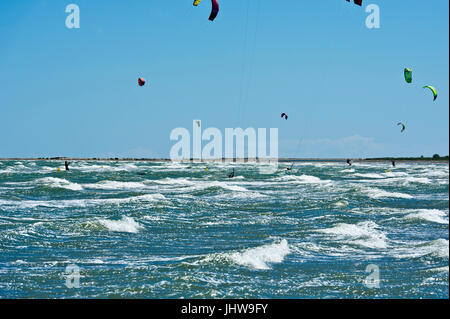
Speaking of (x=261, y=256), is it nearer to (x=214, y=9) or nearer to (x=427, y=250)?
(x=427, y=250)

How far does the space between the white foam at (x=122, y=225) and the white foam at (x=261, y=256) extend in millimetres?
4023

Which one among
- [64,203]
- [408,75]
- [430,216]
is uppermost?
[408,75]

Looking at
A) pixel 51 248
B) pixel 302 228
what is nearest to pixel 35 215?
pixel 51 248

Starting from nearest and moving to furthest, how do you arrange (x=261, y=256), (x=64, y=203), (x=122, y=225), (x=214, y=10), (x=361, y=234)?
1. (x=261, y=256)
2. (x=361, y=234)
3. (x=122, y=225)
4. (x=214, y=10)
5. (x=64, y=203)

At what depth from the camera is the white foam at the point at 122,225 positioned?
14.0 m

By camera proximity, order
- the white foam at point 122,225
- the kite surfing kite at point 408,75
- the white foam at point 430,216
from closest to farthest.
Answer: the white foam at point 122,225
the white foam at point 430,216
the kite surfing kite at point 408,75

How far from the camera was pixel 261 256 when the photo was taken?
10.5 meters

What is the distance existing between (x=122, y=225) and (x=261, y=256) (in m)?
5.05

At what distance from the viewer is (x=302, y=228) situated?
14.4 meters

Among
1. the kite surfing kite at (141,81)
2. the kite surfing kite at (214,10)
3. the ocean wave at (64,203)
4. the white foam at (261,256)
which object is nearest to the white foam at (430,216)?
the white foam at (261,256)

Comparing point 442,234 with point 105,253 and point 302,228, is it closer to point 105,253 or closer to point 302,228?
point 302,228

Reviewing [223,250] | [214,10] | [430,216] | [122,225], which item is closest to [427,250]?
[223,250]

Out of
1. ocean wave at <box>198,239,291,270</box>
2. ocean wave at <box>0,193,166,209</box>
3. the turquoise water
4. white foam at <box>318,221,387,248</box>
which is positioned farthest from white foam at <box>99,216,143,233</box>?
ocean wave at <box>0,193,166,209</box>

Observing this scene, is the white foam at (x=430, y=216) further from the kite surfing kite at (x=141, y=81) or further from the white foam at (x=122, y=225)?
the kite surfing kite at (x=141, y=81)
